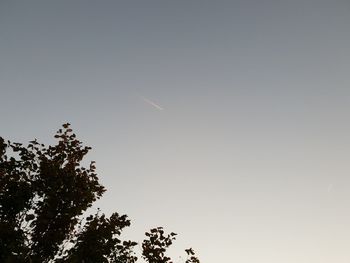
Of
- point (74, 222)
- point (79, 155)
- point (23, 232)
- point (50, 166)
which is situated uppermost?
point (79, 155)

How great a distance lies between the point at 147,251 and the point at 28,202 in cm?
367

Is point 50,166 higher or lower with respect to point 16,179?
higher

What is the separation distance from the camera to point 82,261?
868cm

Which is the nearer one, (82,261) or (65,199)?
(82,261)

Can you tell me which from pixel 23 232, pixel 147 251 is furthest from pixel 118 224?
pixel 23 232

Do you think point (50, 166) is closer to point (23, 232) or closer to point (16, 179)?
point (16, 179)

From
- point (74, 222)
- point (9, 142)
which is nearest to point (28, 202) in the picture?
point (74, 222)

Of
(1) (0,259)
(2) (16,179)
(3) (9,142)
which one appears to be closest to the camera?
(1) (0,259)

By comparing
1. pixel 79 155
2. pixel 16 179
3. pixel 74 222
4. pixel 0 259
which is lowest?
pixel 0 259

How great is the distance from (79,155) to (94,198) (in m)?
1.60

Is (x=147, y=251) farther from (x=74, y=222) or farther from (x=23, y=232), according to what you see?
(x=23, y=232)

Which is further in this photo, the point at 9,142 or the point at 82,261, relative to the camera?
the point at 9,142

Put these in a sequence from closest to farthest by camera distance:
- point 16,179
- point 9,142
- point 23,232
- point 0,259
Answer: point 0,259
point 23,232
point 16,179
point 9,142

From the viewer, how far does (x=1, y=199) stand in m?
9.16
